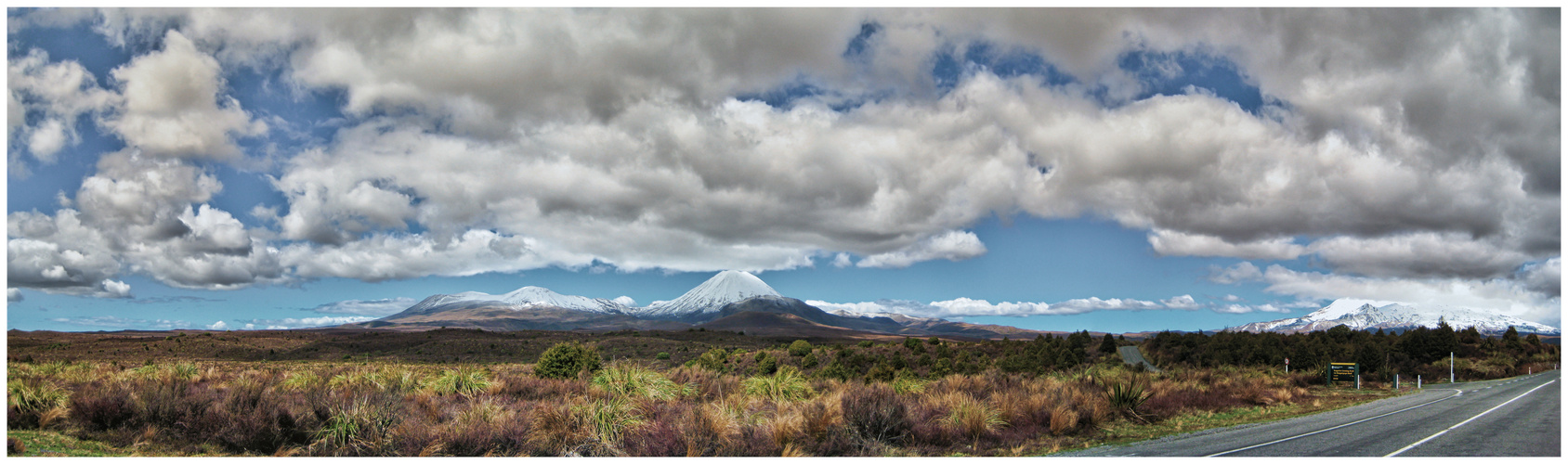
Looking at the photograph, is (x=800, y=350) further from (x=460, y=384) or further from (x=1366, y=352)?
(x=460, y=384)

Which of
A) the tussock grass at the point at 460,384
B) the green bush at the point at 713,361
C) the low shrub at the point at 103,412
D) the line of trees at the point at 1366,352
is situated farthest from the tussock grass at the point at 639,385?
the line of trees at the point at 1366,352

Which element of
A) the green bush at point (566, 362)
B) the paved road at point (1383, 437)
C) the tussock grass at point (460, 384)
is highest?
the tussock grass at point (460, 384)

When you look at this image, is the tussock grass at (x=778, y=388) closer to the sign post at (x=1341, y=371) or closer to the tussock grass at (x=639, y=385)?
the tussock grass at (x=639, y=385)

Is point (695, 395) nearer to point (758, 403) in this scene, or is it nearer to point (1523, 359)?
point (758, 403)

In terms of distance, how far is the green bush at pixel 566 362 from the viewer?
29484mm

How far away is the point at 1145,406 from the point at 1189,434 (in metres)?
2.20

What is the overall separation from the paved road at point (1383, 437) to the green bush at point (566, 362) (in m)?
22.4

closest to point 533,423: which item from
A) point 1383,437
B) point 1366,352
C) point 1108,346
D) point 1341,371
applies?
point 1383,437

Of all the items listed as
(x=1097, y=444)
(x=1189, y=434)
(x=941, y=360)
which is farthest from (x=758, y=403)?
(x=941, y=360)

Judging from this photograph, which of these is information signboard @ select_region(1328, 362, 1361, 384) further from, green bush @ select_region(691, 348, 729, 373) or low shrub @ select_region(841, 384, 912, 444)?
low shrub @ select_region(841, 384, 912, 444)

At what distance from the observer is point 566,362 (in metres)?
30.1

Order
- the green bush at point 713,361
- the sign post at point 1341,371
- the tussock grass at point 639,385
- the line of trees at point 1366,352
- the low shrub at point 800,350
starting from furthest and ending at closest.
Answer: the low shrub at point 800,350
the line of trees at point 1366,352
the green bush at point 713,361
the sign post at point 1341,371
the tussock grass at point 639,385

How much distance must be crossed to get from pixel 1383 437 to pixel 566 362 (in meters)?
27.6

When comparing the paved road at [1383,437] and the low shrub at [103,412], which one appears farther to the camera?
the paved road at [1383,437]
